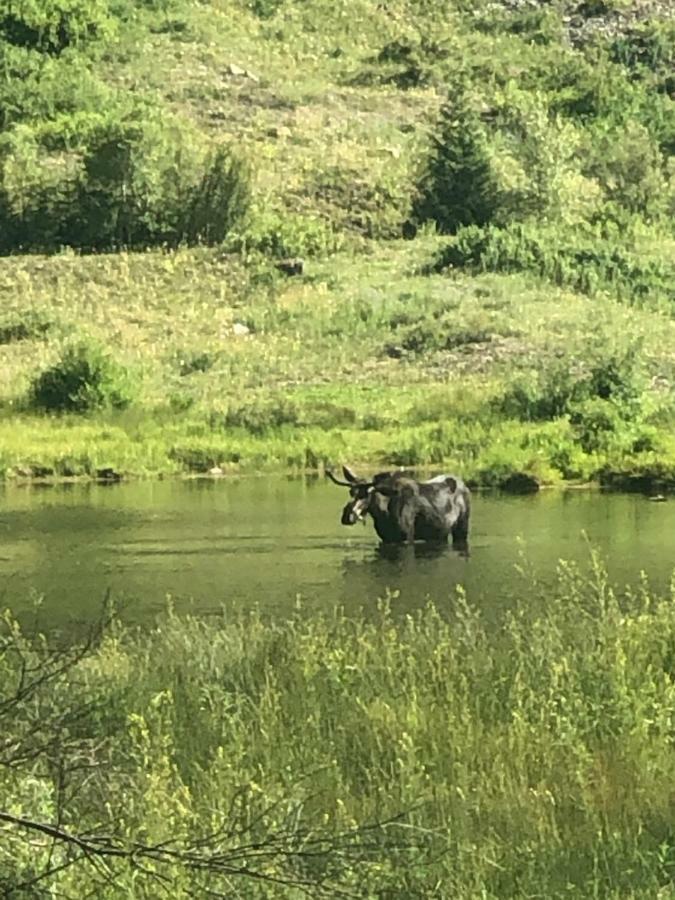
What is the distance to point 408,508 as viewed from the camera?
2464cm

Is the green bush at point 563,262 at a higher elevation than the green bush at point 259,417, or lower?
higher

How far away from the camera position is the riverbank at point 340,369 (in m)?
39.4

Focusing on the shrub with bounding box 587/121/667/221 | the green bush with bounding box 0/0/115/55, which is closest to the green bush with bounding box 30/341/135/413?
the shrub with bounding box 587/121/667/221

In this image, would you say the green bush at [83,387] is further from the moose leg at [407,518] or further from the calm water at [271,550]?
the moose leg at [407,518]

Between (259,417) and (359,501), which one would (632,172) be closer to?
(259,417)

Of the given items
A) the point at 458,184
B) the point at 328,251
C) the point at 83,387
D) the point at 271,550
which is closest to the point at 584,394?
the point at 83,387

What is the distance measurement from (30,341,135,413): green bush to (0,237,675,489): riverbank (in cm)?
48

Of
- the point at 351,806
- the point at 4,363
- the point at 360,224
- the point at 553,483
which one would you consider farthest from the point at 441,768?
the point at 360,224

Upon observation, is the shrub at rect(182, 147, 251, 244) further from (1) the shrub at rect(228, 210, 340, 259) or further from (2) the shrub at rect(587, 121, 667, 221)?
(2) the shrub at rect(587, 121, 667, 221)

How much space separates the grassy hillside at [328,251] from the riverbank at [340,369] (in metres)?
0.10

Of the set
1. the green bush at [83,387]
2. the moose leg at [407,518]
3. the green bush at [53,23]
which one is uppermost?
the green bush at [53,23]

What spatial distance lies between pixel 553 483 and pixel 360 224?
29.3 meters

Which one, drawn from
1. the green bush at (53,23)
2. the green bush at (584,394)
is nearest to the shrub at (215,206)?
the green bush at (584,394)

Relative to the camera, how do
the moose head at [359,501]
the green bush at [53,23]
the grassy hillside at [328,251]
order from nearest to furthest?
the moose head at [359,501]
the grassy hillside at [328,251]
the green bush at [53,23]
